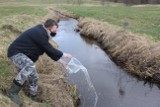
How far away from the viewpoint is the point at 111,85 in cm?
1459

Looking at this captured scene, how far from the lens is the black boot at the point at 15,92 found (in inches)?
369

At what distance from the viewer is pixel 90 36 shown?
25625 mm

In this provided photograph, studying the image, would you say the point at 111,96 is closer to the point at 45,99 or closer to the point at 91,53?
the point at 45,99

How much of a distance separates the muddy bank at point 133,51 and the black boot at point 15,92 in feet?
24.2

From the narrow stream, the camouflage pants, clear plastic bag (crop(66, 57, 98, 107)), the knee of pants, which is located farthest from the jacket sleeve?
the narrow stream

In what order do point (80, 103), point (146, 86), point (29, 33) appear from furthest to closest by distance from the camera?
point (146, 86) → point (80, 103) → point (29, 33)

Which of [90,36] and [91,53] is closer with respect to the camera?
[91,53]

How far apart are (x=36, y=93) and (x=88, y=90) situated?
11.2 ft

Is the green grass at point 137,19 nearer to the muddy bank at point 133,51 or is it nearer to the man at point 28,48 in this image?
the muddy bank at point 133,51

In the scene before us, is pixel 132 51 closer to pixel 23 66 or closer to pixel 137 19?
pixel 23 66

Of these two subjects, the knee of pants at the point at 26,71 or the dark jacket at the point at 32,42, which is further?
the knee of pants at the point at 26,71

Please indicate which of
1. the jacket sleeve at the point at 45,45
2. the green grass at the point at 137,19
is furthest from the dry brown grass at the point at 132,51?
the jacket sleeve at the point at 45,45

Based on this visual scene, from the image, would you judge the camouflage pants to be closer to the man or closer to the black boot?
the man

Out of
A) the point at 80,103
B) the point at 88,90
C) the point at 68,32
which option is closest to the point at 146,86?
the point at 88,90
